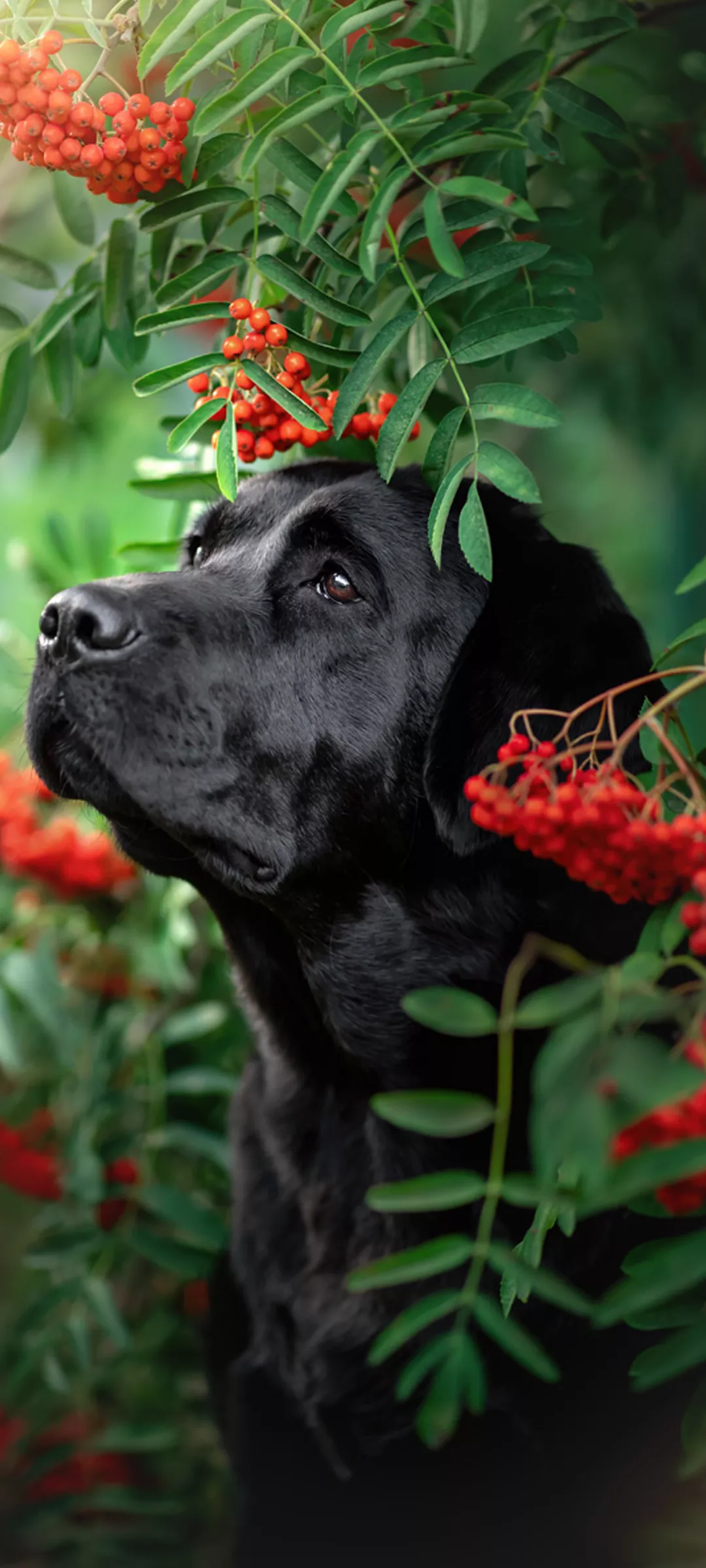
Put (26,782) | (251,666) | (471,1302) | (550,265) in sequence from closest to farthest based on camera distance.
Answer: (471,1302) → (550,265) → (251,666) → (26,782)

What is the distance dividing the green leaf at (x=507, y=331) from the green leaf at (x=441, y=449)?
0.17ft

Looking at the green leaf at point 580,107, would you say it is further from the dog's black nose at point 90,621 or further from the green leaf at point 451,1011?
the green leaf at point 451,1011

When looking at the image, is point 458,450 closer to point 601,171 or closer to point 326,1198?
point 601,171

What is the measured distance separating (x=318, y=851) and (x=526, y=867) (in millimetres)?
260

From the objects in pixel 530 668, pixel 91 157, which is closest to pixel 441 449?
pixel 530 668

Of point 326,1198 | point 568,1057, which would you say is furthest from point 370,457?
point 568,1057

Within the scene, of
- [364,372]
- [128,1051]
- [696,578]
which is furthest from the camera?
→ [128,1051]

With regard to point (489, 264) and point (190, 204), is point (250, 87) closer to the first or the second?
point (190, 204)

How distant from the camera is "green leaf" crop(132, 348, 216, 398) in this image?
1168 mm

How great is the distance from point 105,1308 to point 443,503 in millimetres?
1263

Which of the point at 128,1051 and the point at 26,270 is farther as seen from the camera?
the point at 128,1051

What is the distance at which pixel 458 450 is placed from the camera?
2590mm

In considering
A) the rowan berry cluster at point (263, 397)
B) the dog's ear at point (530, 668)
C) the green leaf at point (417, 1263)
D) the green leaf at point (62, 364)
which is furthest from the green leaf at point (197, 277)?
the green leaf at point (417, 1263)

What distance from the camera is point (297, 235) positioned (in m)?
1.14
